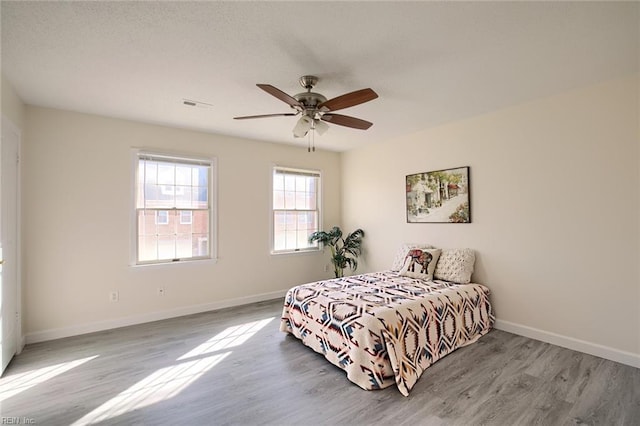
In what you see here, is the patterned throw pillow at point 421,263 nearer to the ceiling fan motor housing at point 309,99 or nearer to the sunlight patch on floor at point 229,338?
the sunlight patch on floor at point 229,338

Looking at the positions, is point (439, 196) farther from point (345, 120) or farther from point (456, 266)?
point (345, 120)

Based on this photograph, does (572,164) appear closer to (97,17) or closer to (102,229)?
(97,17)

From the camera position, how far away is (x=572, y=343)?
2.98m

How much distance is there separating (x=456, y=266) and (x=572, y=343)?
1263 millimetres

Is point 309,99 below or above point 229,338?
above

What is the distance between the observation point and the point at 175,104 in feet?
10.6

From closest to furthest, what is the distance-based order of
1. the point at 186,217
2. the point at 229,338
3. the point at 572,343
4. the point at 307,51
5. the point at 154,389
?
the point at 307,51 < the point at 154,389 < the point at 572,343 < the point at 229,338 < the point at 186,217

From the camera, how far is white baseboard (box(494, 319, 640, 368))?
268 centimetres

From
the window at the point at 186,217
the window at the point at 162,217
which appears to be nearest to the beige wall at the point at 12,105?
the window at the point at 162,217

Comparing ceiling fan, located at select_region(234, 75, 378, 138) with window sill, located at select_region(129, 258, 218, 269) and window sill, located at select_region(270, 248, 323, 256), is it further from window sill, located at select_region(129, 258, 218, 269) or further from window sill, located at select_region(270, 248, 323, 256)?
window sill, located at select_region(270, 248, 323, 256)

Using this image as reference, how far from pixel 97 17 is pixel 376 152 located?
3.98 meters

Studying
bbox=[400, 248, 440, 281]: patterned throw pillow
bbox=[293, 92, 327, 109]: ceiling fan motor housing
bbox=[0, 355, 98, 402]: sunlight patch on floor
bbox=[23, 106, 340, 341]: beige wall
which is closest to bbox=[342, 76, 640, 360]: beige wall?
bbox=[400, 248, 440, 281]: patterned throw pillow

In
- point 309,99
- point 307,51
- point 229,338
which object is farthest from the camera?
point 229,338

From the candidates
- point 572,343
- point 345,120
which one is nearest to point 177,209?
point 345,120
